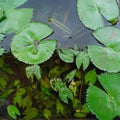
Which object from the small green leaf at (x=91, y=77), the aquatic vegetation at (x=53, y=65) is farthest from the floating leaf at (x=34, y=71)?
the small green leaf at (x=91, y=77)

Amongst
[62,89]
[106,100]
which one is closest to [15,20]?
[62,89]

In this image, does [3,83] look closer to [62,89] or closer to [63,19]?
[62,89]

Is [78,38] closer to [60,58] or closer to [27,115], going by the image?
[60,58]

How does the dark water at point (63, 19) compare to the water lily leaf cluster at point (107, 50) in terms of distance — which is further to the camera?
the dark water at point (63, 19)

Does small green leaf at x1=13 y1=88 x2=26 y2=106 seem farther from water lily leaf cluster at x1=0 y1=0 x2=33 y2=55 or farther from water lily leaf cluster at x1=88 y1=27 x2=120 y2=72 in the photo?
water lily leaf cluster at x1=88 y1=27 x2=120 y2=72

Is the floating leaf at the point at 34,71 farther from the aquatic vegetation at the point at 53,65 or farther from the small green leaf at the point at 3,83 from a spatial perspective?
the small green leaf at the point at 3,83

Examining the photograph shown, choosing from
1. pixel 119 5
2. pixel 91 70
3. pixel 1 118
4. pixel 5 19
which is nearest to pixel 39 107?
pixel 1 118
